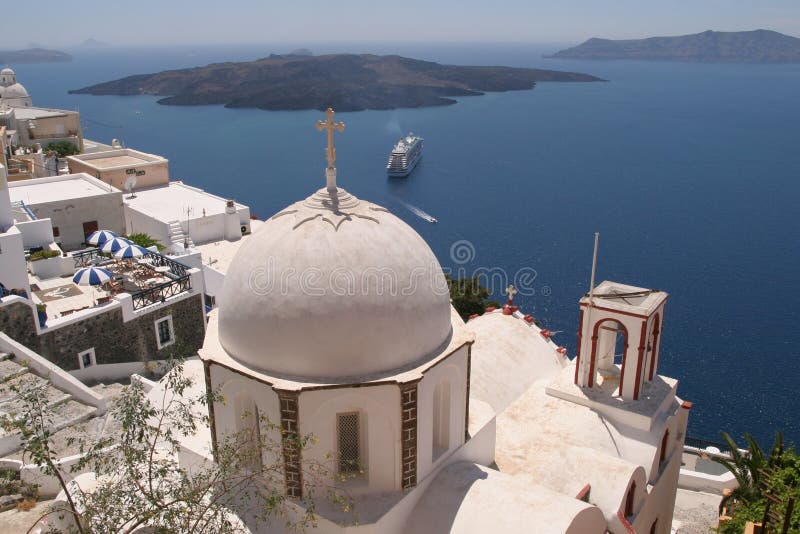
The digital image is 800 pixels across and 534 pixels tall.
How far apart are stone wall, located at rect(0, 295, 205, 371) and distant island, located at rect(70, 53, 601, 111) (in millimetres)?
122632

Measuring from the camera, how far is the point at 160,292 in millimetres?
23609

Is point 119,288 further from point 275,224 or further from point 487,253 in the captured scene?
point 487,253

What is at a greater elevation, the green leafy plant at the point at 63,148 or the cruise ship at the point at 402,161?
the green leafy plant at the point at 63,148

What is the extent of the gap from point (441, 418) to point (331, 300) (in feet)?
11.0

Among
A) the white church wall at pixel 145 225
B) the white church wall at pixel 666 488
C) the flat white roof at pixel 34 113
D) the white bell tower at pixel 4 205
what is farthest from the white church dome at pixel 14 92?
the white church wall at pixel 666 488

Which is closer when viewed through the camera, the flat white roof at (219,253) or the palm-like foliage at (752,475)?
the palm-like foliage at (752,475)

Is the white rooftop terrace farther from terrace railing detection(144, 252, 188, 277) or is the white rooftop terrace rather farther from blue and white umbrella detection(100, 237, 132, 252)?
blue and white umbrella detection(100, 237, 132, 252)

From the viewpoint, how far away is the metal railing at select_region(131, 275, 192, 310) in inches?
894

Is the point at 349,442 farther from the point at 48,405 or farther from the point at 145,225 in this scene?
the point at 145,225

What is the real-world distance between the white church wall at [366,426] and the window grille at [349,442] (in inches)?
4.2

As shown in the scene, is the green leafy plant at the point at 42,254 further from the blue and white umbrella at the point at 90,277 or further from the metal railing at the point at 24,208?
the blue and white umbrella at the point at 90,277

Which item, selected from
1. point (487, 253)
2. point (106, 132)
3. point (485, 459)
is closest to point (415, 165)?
point (487, 253)

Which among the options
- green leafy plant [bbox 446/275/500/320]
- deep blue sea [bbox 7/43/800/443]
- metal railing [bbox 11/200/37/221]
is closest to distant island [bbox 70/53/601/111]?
deep blue sea [bbox 7/43/800/443]

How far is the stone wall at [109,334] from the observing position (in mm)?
19703
